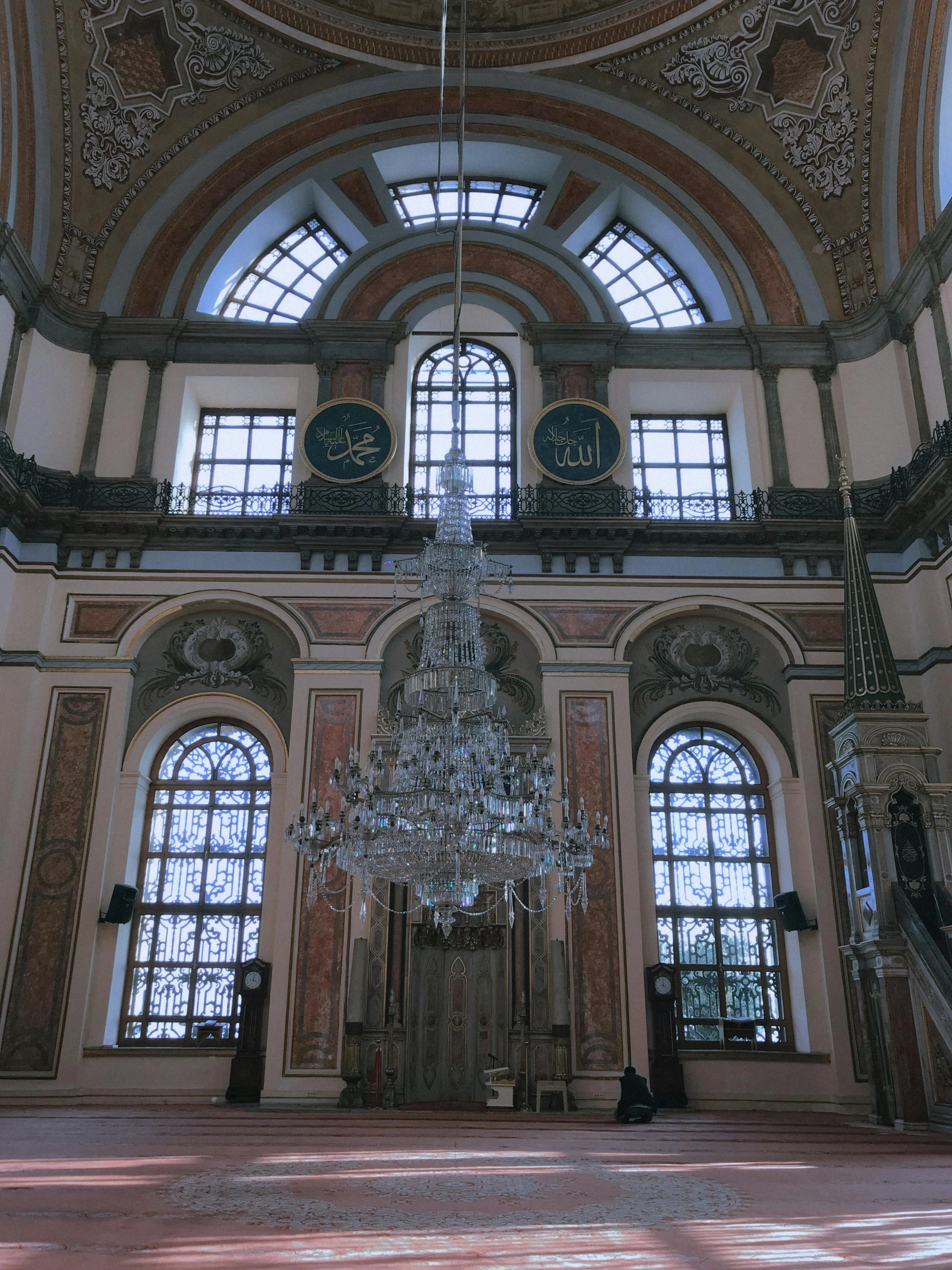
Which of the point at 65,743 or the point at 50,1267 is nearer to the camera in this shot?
the point at 50,1267

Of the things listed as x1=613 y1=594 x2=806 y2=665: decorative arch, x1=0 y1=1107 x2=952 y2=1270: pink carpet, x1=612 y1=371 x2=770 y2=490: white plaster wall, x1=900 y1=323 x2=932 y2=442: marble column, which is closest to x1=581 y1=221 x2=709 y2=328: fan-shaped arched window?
x1=612 y1=371 x2=770 y2=490: white plaster wall

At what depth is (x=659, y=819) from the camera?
10133 mm

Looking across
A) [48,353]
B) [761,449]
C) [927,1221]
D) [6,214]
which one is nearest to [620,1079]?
[927,1221]

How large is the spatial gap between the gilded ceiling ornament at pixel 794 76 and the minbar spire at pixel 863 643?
433 centimetres

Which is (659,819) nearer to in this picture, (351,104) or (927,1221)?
(927,1221)

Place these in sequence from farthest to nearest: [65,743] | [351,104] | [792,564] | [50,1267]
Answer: [351,104], [792,564], [65,743], [50,1267]

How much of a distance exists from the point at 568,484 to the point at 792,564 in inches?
91.7

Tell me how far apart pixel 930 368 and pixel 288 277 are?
273 inches

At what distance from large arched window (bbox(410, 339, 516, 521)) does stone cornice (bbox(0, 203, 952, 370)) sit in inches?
23.3

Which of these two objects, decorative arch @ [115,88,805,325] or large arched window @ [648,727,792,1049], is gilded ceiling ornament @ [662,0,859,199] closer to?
decorative arch @ [115,88,805,325]

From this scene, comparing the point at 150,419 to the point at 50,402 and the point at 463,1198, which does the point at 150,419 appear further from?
the point at 463,1198

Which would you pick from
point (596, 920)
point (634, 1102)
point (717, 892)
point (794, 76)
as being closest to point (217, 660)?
point (596, 920)

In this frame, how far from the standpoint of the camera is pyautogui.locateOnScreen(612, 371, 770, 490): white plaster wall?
11297mm

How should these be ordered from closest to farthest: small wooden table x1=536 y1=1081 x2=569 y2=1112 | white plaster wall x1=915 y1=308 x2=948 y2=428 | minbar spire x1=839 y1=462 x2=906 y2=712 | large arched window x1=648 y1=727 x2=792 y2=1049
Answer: small wooden table x1=536 y1=1081 x2=569 y2=1112 → minbar spire x1=839 y1=462 x2=906 y2=712 → large arched window x1=648 y1=727 x2=792 y2=1049 → white plaster wall x1=915 y1=308 x2=948 y2=428
